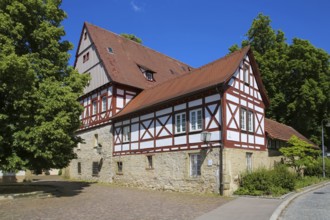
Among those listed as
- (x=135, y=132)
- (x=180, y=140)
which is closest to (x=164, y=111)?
(x=180, y=140)

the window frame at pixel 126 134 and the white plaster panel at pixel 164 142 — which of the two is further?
the window frame at pixel 126 134

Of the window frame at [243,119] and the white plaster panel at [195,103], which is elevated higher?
the white plaster panel at [195,103]

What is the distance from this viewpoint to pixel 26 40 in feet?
62.0

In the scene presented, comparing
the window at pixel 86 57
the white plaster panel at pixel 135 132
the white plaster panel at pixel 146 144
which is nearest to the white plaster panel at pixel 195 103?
the white plaster panel at pixel 146 144

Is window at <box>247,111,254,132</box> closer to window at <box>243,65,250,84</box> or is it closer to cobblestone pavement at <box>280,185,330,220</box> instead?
window at <box>243,65,250,84</box>

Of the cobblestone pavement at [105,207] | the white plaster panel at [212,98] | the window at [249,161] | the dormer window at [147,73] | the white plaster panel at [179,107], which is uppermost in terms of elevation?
the dormer window at [147,73]

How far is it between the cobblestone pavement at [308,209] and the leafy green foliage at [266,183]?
1450 mm

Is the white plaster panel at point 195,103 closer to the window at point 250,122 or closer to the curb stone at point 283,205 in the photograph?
the window at point 250,122

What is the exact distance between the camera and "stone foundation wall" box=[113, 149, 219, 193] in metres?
18.1

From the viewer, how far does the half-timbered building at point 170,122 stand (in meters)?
18.4

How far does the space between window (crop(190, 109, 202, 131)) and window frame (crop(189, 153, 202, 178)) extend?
58.9 inches

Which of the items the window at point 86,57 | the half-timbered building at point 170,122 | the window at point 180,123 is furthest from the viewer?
the window at point 86,57

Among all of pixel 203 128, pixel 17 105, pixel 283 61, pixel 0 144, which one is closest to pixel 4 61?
pixel 17 105

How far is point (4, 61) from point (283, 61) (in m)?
28.2
